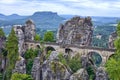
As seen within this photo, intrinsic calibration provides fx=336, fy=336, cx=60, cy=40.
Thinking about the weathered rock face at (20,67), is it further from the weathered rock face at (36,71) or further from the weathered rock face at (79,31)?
the weathered rock face at (79,31)

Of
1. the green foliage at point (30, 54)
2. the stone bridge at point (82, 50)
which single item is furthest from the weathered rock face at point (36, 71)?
the stone bridge at point (82, 50)

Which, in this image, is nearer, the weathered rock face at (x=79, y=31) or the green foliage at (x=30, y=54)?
the weathered rock face at (x=79, y=31)

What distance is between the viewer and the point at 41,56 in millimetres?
66938

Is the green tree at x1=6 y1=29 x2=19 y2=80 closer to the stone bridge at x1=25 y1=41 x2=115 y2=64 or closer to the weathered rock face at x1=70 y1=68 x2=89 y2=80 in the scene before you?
the stone bridge at x1=25 y1=41 x2=115 y2=64

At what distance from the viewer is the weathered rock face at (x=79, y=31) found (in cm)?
7475

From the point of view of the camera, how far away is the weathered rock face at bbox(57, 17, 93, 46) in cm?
7475

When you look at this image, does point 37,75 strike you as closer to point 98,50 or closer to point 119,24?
point 98,50

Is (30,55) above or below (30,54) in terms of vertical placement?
below

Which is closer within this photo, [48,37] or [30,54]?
[30,54]

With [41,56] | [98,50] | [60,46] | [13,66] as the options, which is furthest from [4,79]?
[98,50]

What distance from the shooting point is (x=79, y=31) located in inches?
2953

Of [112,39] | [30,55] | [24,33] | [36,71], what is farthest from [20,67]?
[112,39]

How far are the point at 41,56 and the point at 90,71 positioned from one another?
37.6ft

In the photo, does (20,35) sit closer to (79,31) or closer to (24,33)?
(24,33)
